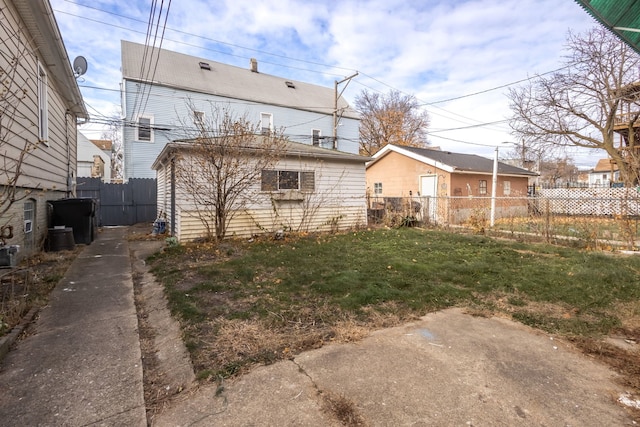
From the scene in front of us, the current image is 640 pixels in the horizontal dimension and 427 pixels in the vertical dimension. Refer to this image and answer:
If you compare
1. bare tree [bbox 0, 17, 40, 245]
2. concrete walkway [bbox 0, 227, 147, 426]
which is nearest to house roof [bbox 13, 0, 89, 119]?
bare tree [bbox 0, 17, 40, 245]

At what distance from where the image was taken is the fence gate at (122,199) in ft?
44.7

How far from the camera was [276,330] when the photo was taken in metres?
3.21

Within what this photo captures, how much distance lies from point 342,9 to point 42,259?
9326 millimetres

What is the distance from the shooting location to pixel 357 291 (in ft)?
14.2

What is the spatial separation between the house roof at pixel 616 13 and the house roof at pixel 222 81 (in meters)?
16.9

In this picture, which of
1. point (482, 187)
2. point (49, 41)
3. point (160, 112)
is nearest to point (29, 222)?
point (49, 41)

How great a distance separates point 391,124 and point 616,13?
2907cm

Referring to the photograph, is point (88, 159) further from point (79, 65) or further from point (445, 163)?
point (445, 163)

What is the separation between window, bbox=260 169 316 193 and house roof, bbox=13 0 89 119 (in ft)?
17.3

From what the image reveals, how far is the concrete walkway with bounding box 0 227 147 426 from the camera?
2.05 metres

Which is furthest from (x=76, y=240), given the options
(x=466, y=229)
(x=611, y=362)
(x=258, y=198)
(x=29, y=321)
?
(x=466, y=229)

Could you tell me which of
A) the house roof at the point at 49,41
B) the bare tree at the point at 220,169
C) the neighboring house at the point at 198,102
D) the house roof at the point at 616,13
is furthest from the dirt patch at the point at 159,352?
the neighboring house at the point at 198,102

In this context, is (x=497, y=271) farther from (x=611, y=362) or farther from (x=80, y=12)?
(x=80, y=12)

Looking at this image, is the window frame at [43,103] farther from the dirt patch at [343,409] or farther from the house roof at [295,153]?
the dirt patch at [343,409]
